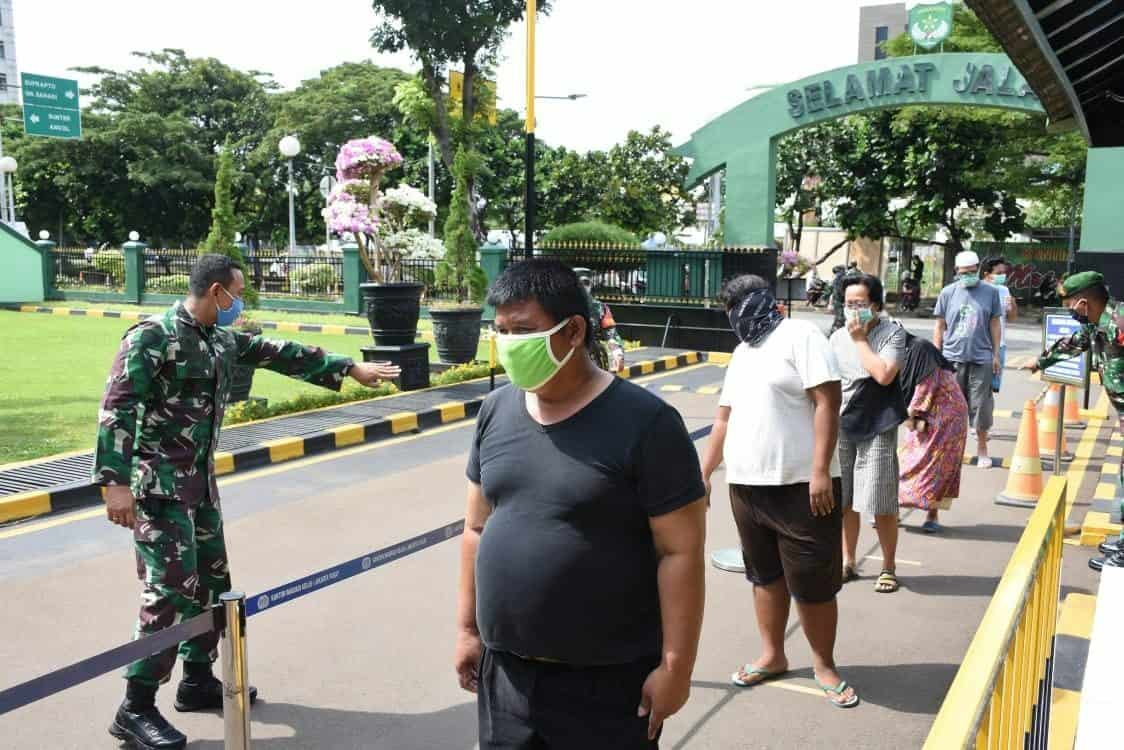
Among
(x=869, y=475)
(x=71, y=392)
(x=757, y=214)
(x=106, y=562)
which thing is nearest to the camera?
(x=869, y=475)

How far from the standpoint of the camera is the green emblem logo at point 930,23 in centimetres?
2302

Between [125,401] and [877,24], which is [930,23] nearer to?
[125,401]

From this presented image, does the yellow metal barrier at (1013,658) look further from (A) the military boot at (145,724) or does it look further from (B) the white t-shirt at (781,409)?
(A) the military boot at (145,724)

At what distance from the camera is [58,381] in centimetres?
1336

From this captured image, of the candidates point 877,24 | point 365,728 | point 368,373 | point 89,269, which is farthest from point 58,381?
point 877,24

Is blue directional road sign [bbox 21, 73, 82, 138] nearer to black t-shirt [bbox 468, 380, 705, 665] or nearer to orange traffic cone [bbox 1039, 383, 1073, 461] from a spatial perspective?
orange traffic cone [bbox 1039, 383, 1073, 461]

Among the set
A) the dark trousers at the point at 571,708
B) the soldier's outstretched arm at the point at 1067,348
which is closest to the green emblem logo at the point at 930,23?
→ the soldier's outstretched arm at the point at 1067,348

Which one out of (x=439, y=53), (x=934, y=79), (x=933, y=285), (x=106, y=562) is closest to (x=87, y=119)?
(x=439, y=53)

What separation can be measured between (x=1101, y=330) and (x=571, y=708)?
490 centimetres

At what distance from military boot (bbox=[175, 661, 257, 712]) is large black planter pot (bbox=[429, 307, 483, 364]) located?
1028cm

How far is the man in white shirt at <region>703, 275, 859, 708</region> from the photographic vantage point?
408 cm

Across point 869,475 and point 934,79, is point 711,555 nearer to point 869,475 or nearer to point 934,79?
point 869,475

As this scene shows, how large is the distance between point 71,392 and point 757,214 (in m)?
11.4

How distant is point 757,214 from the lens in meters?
18.1
